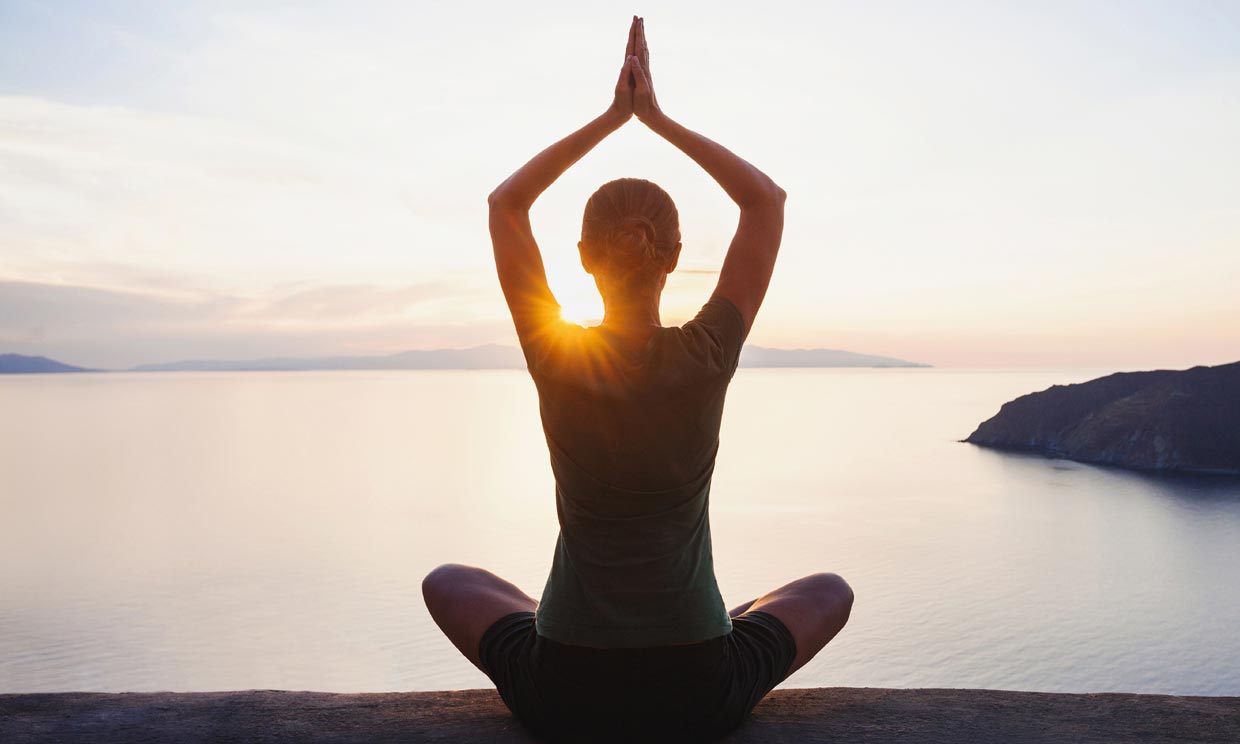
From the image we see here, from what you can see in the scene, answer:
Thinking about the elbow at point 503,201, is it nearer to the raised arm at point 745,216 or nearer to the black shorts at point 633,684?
the raised arm at point 745,216

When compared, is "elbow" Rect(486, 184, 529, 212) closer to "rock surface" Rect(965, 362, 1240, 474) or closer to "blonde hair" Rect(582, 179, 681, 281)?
"blonde hair" Rect(582, 179, 681, 281)

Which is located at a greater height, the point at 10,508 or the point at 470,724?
the point at 470,724

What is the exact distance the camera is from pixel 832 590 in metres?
3.42

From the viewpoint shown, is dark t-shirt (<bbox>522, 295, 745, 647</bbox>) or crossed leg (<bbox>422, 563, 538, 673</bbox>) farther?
crossed leg (<bbox>422, 563, 538, 673</bbox>)

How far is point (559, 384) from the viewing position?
98.5 inches

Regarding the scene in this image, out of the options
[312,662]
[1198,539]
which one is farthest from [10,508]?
[1198,539]

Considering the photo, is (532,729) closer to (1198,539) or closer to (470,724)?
(470,724)

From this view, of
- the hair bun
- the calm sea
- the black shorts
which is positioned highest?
the hair bun

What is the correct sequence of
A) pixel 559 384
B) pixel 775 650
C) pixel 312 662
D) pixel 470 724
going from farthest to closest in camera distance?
pixel 312 662, pixel 470 724, pixel 775 650, pixel 559 384

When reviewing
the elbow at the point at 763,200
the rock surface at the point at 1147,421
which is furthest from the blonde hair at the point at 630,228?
the rock surface at the point at 1147,421

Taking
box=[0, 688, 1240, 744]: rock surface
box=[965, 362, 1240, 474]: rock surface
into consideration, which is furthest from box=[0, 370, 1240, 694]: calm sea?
box=[0, 688, 1240, 744]: rock surface

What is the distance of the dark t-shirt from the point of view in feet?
8.10

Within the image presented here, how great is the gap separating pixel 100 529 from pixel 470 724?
4122 cm

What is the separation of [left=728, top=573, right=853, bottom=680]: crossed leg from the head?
1.36 metres
